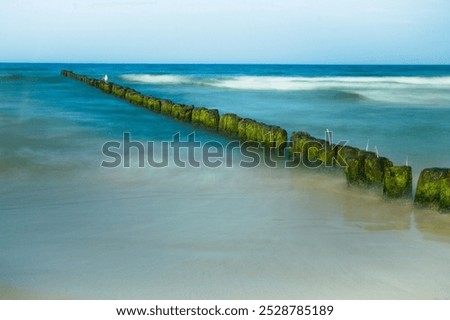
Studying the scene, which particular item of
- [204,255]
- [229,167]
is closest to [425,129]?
[229,167]

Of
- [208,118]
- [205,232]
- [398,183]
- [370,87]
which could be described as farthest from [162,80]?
[205,232]

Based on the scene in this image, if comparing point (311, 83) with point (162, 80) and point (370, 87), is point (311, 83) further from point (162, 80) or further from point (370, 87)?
point (162, 80)

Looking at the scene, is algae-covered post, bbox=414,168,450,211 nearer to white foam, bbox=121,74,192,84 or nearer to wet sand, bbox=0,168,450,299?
wet sand, bbox=0,168,450,299

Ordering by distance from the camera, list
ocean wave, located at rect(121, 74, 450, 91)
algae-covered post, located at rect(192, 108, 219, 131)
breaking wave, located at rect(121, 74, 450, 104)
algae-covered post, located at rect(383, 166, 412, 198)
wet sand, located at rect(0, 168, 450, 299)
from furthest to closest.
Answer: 1. ocean wave, located at rect(121, 74, 450, 91)
2. breaking wave, located at rect(121, 74, 450, 104)
3. algae-covered post, located at rect(192, 108, 219, 131)
4. algae-covered post, located at rect(383, 166, 412, 198)
5. wet sand, located at rect(0, 168, 450, 299)

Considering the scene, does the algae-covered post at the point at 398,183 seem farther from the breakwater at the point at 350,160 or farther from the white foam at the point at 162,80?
the white foam at the point at 162,80

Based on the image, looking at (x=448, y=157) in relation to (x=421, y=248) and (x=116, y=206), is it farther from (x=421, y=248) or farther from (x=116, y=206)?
(x=116, y=206)

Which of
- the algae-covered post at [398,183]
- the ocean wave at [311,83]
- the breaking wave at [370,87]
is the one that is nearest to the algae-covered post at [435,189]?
the algae-covered post at [398,183]

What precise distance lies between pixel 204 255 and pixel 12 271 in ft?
3.79

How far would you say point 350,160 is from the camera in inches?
207

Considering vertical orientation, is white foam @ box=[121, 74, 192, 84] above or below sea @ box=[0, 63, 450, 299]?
above

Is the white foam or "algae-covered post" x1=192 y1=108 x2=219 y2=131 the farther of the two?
the white foam

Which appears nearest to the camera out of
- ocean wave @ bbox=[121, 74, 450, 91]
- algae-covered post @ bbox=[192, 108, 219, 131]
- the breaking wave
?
algae-covered post @ bbox=[192, 108, 219, 131]

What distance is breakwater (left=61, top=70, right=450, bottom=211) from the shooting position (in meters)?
4.44

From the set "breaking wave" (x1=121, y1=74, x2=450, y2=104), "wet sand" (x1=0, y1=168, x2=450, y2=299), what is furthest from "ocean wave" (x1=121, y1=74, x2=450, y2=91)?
"wet sand" (x1=0, y1=168, x2=450, y2=299)
